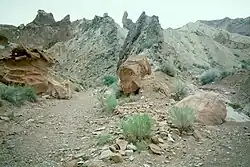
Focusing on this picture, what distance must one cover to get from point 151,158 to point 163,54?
14875 millimetres

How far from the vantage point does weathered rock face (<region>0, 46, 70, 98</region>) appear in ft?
46.5

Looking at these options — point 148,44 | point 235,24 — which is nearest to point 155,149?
point 148,44

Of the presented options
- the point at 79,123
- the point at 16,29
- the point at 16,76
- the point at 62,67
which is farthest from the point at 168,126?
the point at 16,29

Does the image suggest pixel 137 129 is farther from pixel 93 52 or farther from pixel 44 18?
pixel 44 18

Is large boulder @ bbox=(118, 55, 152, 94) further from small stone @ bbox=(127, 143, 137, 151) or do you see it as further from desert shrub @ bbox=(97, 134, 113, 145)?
small stone @ bbox=(127, 143, 137, 151)

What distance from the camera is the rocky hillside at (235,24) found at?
7881 cm

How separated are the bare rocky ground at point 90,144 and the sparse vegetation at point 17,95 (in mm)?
1231

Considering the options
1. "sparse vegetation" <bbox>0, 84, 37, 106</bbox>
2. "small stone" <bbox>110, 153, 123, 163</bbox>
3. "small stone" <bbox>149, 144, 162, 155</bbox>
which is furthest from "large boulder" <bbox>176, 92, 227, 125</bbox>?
"sparse vegetation" <bbox>0, 84, 37, 106</bbox>

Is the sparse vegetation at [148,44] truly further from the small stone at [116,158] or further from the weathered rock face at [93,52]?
the small stone at [116,158]

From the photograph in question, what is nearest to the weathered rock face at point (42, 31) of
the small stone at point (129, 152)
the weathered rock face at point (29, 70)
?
the weathered rock face at point (29, 70)

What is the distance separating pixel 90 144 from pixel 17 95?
523cm

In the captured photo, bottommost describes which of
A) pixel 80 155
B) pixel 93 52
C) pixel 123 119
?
pixel 80 155

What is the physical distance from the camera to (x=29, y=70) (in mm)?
14664

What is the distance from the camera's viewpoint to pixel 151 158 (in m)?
6.20
